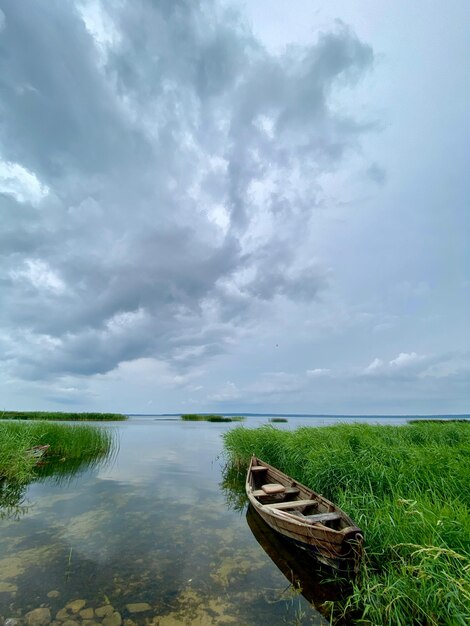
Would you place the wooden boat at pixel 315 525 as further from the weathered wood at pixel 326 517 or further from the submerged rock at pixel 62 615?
the submerged rock at pixel 62 615

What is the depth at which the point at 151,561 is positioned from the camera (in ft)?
21.9

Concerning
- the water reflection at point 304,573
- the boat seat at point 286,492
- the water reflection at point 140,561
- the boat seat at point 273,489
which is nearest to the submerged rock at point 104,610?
the water reflection at point 140,561

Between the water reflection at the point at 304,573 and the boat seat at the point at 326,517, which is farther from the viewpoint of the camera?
the boat seat at the point at 326,517

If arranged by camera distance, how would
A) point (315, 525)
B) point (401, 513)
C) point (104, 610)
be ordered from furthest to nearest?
point (401, 513)
point (315, 525)
point (104, 610)

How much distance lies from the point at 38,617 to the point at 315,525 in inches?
180

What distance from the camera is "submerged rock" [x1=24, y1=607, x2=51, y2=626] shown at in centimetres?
460

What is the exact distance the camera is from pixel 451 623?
3.61 meters

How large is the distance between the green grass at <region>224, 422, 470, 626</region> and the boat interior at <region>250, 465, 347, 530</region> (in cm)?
46

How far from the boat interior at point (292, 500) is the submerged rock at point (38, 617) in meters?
4.48

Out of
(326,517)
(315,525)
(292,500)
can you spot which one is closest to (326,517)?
(326,517)

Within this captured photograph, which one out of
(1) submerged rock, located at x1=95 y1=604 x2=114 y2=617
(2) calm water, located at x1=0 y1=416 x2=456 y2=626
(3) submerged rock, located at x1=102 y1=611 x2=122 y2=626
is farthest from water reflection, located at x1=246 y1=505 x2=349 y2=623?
(1) submerged rock, located at x1=95 y1=604 x2=114 y2=617

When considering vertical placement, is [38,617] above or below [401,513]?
below

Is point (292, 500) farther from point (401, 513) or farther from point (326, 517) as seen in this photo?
point (401, 513)

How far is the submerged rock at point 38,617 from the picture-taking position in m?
4.60
